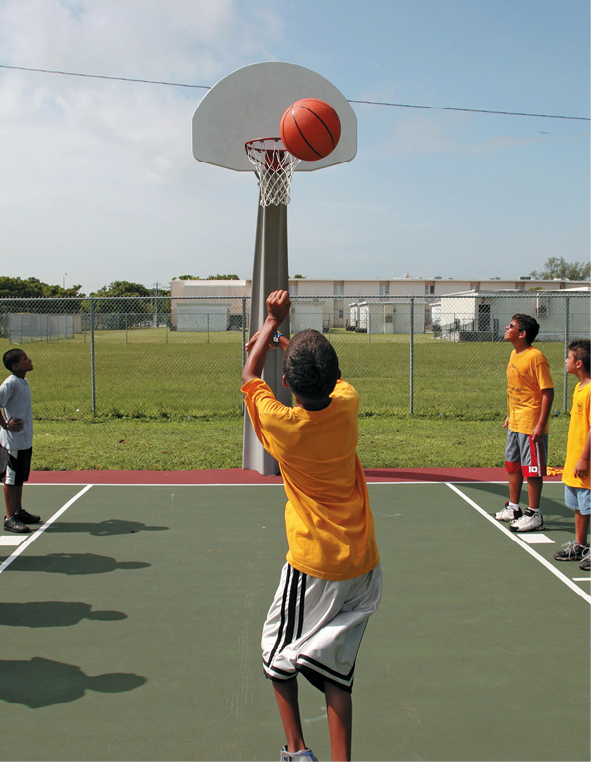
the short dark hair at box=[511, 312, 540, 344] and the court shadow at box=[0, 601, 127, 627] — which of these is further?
the short dark hair at box=[511, 312, 540, 344]

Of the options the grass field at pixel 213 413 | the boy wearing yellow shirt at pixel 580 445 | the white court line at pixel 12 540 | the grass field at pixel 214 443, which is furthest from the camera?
the grass field at pixel 213 413

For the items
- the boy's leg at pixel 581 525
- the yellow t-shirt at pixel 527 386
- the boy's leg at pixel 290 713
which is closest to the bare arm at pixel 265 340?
the boy's leg at pixel 290 713

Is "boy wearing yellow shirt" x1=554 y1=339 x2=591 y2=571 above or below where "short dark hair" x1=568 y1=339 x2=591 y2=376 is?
below

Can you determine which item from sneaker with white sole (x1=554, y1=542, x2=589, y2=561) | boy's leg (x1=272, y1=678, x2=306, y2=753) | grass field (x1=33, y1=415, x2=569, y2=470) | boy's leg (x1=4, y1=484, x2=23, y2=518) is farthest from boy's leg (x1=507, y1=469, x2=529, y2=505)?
boy's leg (x1=4, y1=484, x2=23, y2=518)

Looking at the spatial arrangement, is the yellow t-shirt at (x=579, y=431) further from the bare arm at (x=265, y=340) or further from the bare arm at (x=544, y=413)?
the bare arm at (x=265, y=340)

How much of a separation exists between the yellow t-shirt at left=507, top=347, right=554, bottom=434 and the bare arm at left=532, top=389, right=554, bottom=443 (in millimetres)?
46

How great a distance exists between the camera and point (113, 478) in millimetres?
8359

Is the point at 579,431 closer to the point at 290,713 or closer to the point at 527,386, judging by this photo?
the point at 527,386

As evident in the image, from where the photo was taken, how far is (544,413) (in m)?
5.84

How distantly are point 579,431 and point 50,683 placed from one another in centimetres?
417

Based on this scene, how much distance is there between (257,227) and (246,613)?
5648 mm

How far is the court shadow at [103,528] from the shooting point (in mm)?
6098

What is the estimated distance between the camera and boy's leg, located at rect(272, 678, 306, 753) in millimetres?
2619

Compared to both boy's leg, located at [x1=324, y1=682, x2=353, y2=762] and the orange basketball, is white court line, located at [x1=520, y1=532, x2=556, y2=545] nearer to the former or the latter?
boy's leg, located at [x1=324, y1=682, x2=353, y2=762]
